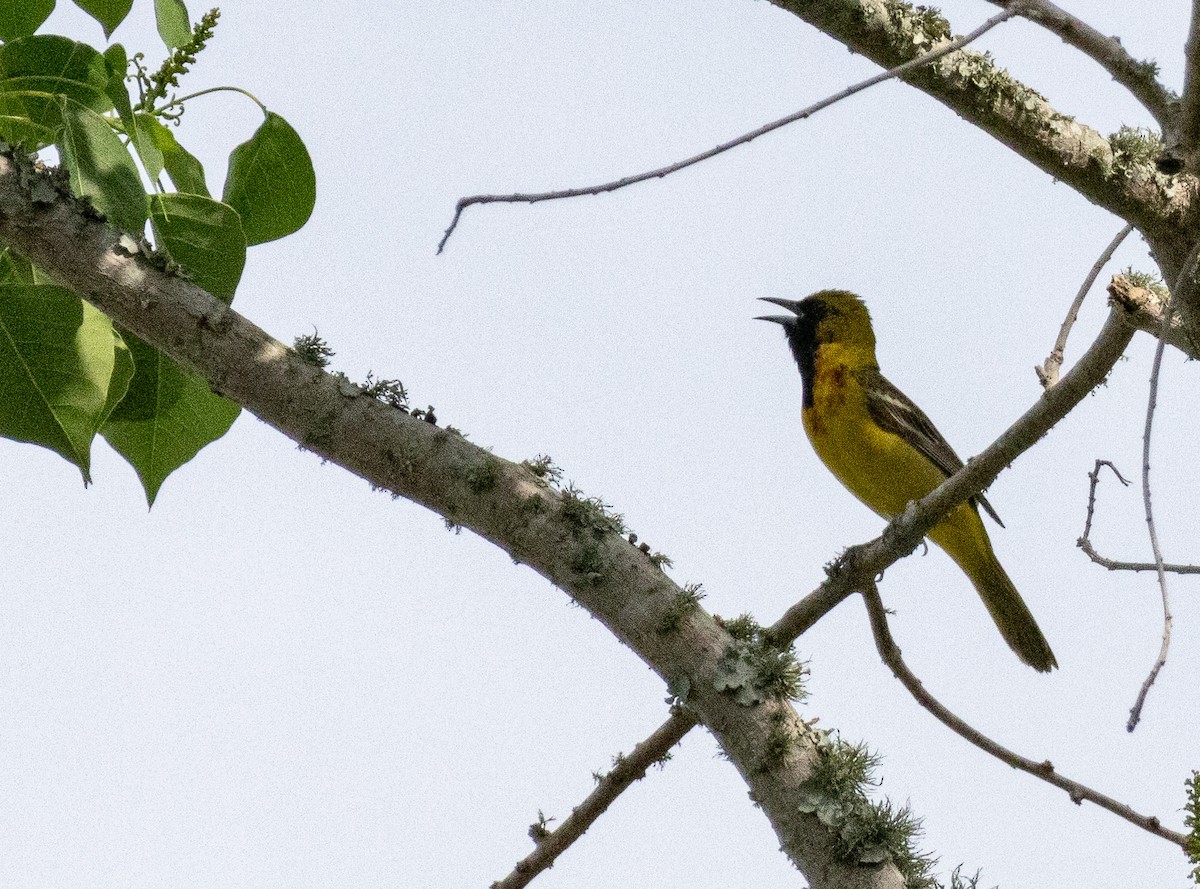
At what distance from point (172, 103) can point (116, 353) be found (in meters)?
0.59

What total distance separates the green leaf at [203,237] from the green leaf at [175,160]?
9cm

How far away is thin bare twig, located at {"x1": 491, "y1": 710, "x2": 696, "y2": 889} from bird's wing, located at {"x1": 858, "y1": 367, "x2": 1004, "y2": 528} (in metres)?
3.06

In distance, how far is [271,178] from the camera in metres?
2.87

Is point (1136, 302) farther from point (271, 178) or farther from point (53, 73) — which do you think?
point (53, 73)

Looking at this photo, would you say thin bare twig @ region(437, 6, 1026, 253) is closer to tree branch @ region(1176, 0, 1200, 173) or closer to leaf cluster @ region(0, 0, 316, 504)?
leaf cluster @ region(0, 0, 316, 504)

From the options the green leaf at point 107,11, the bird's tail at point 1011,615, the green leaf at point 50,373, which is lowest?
the green leaf at point 50,373

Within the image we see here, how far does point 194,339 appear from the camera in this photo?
2.40 m

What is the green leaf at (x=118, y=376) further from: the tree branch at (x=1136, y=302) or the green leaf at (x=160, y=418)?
the tree branch at (x=1136, y=302)

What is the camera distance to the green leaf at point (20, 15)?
2646mm

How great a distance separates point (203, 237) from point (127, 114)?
11.6 inches

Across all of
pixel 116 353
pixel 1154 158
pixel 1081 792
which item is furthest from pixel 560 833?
pixel 1154 158

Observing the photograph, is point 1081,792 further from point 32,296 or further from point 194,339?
point 32,296

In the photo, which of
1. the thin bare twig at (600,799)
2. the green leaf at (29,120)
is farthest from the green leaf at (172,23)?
the thin bare twig at (600,799)

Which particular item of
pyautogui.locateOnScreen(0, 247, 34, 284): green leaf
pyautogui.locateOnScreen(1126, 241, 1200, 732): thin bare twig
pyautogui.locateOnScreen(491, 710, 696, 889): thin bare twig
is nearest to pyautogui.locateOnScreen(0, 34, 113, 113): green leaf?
pyautogui.locateOnScreen(0, 247, 34, 284): green leaf
